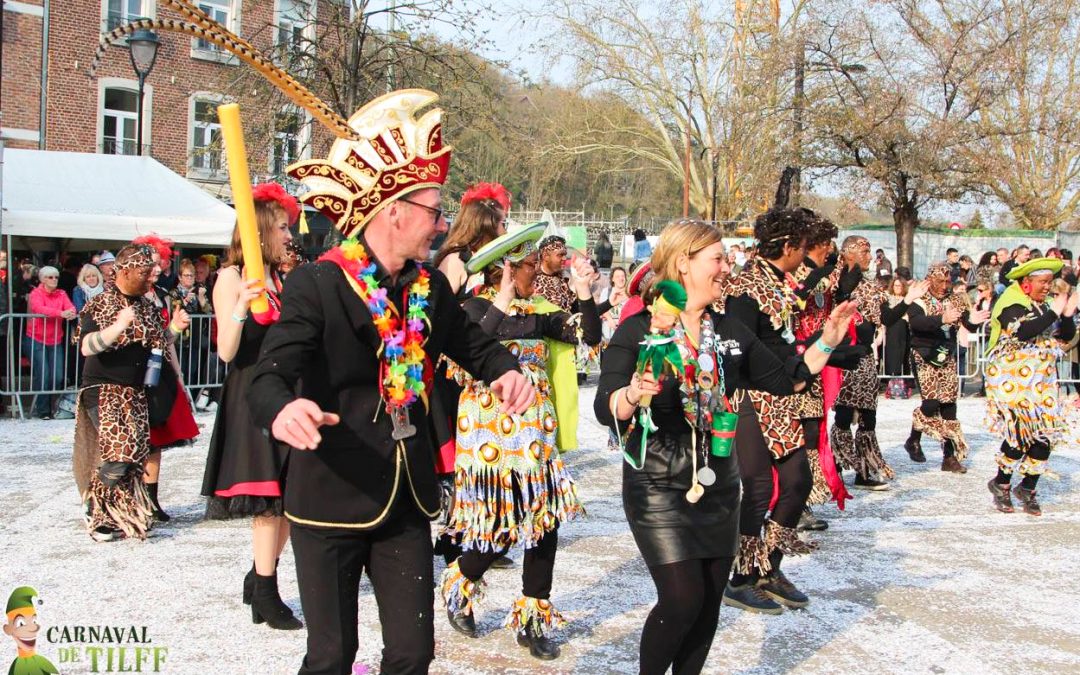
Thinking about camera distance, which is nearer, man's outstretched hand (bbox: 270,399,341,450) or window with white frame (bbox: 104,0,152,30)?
man's outstretched hand (bbox: 270,399,341,450)

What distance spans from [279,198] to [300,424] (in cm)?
254

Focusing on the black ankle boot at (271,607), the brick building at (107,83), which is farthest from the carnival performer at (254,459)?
the brick building at (107,83)

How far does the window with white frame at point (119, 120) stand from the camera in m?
27.2

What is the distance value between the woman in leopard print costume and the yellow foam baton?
359cm

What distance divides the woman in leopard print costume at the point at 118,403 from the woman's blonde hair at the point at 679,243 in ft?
12.5

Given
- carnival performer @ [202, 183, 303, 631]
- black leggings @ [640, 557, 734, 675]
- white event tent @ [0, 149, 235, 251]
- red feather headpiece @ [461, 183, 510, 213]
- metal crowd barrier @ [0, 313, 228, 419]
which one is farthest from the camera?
white event tent @ [0, 149, 235, 251]

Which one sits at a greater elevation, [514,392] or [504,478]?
[514,392]

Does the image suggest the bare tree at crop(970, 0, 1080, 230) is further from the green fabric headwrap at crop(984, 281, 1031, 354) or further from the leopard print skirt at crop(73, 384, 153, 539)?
the leopard print skirt at crop(73, 384, 153, 539)

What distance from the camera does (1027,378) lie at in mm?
7492

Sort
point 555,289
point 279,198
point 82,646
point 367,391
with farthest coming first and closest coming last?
point 555,289 < point 279,198 < point 82,646 < point 367,391

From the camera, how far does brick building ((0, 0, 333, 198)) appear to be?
84.5ft

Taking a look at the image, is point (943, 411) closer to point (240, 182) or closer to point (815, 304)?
point (815, 304)

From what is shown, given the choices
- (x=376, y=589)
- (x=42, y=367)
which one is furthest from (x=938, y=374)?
(x=42, y=367)

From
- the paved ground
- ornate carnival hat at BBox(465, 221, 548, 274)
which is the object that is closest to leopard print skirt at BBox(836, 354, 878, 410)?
the paved ground
